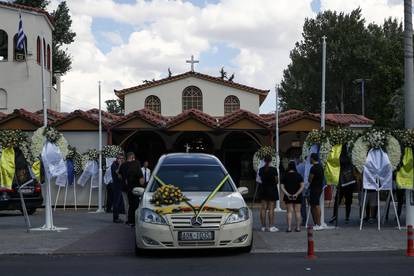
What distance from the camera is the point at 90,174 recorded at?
24.7m

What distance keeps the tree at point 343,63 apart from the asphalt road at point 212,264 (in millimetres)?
43343

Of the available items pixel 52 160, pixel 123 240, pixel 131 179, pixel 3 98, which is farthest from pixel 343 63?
pixel 123 240

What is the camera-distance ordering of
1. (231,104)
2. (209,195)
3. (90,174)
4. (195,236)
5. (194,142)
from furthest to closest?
(231,104) → (194,142) → (90,174) → (209,195) → (195,236)

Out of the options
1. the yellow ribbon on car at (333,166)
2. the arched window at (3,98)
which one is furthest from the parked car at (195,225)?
the arched window at (3,98)

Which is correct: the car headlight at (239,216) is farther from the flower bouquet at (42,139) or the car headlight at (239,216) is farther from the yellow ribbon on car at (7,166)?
the yellow ribbon on car at (7,166)

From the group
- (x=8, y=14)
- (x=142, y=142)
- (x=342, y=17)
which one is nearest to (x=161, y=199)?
(x=142, y=142)

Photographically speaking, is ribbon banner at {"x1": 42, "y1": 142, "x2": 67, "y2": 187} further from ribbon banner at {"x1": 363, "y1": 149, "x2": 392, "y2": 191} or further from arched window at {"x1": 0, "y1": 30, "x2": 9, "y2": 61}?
arched window at {"x1": 0, "y1": 30, "x2": 9, "y2": 61}

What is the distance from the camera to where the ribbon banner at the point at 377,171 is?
15312mm

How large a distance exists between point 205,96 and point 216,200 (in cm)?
2312

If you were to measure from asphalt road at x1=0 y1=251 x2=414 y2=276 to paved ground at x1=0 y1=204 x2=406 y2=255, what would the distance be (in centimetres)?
70

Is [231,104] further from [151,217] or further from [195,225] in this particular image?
[195,225]

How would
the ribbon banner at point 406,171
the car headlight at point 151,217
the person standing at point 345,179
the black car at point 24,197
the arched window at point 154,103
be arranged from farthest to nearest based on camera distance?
1. the arched window at point 154,103
2. the black car at point 24,197
3. the person standing at point 345,179
4. the ribbon banner at point 406,171
5. the car headlight at point 151,217

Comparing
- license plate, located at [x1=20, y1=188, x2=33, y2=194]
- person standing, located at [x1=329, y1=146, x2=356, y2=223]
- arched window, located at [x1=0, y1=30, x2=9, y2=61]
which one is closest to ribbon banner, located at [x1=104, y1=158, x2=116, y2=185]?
license plate, located at [x1=20, y1=188, x2=33, y2=194]

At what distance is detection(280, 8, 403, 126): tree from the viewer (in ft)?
181
